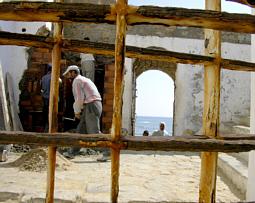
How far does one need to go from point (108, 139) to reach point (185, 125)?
685 cm

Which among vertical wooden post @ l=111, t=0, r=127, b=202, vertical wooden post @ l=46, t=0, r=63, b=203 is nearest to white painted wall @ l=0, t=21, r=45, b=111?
vertical wooden post @ l=46, t=0, r=63, b=203

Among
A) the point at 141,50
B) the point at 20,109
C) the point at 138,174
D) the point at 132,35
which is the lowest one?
the point at 138,174

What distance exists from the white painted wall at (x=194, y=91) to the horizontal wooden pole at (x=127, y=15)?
22.4 ft

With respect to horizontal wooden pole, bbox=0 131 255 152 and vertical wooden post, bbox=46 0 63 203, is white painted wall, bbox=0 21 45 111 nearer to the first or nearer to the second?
vertical wooden post, bbox=46 0 63 203

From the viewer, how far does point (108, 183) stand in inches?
135

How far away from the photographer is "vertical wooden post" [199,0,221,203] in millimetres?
1425

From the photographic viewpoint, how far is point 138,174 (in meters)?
3.97

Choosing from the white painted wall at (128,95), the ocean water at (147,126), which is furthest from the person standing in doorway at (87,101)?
the ocean water at (147,126)

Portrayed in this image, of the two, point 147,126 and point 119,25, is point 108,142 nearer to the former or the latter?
point 119,25

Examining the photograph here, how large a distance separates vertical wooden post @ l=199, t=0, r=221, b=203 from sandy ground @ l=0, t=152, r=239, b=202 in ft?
4.92

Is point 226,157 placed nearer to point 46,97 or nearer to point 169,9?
point 46,97

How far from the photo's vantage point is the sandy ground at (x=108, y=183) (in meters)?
2.87

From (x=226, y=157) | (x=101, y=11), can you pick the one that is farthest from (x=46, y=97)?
(x=101, y=11)

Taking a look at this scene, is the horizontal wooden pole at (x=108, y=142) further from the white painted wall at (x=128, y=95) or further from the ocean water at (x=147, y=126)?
the ocean water at (x=147, y=126)
